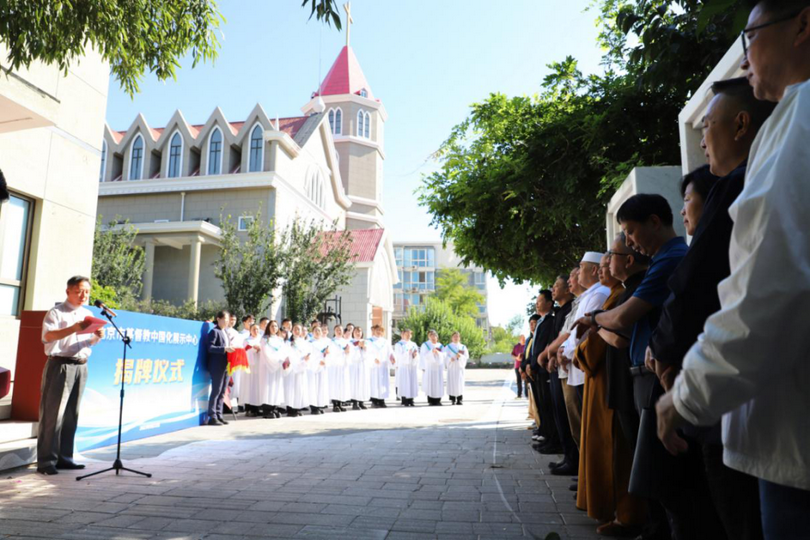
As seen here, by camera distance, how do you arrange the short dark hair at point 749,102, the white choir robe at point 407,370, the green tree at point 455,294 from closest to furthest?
the short dark hair at point 749,102 < the white choir robe at point 407,370 < the green tree at point 455,294

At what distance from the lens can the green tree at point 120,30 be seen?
514cm

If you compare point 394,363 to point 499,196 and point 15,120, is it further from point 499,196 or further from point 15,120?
point 15,120

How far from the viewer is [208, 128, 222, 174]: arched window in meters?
30.1

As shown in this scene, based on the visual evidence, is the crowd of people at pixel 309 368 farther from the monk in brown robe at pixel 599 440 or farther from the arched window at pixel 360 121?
the arched window at pixel 360 121

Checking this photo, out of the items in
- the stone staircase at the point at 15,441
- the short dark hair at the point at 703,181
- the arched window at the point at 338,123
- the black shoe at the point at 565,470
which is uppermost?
the arched window at the point at 338,123

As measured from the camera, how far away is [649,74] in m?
6.37

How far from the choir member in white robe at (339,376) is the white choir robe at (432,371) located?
2.66 metres

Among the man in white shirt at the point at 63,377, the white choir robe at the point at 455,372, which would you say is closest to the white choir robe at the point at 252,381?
the white choir robe at the point at 455,372

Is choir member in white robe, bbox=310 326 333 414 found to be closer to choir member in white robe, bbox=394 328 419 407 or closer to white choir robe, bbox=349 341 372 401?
white choir robe, bbox=349 341 372 401

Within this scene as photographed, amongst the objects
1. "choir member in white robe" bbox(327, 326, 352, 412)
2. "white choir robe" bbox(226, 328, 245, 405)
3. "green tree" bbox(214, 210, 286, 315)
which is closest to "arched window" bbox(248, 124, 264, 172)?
"green tree" bbox(214, 210, 286, 315)

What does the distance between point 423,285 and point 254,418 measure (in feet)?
244

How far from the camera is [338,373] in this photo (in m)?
15.4

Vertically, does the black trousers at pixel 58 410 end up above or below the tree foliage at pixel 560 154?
below

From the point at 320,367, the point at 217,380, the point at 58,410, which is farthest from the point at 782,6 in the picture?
the point at 320,367
